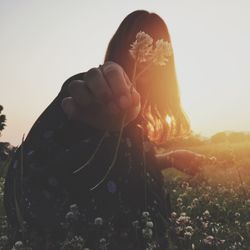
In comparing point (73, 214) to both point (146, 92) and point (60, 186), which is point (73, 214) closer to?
point (60, 186)

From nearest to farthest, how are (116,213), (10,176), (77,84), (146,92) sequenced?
1. (77,84)
2. (116,213)
3. (10,176)
4. (146,92)

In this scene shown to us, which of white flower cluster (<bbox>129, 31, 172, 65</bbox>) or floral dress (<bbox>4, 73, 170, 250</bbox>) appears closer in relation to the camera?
white flower cluster (<bbox>129, 31, 172, 65</bbox>)

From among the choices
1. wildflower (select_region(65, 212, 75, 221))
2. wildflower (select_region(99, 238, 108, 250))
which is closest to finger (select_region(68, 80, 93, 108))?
wildflower (select_region(65, 212, 75, 221))

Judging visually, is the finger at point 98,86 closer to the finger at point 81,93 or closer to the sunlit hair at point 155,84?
the finger at point 81,93

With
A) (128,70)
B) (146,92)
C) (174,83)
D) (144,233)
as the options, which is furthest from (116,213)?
(174,83)

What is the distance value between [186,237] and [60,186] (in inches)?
39.8

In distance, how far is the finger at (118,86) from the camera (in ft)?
5.19

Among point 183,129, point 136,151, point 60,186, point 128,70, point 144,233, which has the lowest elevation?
point 144,233

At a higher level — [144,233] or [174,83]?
[174,83]

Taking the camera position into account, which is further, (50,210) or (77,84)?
(50,210)

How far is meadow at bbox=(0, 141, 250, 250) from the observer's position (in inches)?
125

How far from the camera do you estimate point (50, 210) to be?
9.57ft

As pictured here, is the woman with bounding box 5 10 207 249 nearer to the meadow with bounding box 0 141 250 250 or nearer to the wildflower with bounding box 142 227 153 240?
the wildflower with bounding box 142 227 153 240

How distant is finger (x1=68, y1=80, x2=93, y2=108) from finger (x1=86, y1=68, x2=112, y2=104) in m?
0.03
